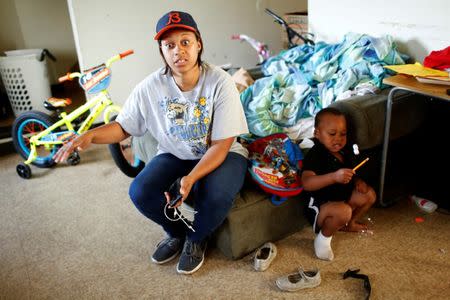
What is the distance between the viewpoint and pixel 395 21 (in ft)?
7.11

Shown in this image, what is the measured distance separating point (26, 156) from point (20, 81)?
0.76 m

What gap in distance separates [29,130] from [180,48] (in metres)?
1.73

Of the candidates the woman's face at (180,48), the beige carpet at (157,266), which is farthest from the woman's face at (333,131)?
the woman's face at (180,48)

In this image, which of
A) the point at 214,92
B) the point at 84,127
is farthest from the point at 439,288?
the point at 84,127

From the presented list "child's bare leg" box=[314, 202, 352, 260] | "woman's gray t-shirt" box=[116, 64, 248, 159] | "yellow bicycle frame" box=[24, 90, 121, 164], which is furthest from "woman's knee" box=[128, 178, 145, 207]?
"yellow bicycle frame" box=[24, 90, 121, 164]

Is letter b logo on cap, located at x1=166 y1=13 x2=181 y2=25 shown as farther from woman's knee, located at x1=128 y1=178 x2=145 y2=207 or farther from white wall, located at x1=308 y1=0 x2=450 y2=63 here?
white wall, located at x1=308 y1=0 x2=450 y2=63

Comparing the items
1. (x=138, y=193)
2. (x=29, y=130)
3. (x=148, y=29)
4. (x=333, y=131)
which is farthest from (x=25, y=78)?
(x=333, y=131)

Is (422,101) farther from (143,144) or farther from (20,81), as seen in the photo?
(20,81)

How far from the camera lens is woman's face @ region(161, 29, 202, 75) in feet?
4.87

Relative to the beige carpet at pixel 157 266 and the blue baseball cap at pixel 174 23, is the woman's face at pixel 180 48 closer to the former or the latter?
the blue baseball cap at pixel 174 23

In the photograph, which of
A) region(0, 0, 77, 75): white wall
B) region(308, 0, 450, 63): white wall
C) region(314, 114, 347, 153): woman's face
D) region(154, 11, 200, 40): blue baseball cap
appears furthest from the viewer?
region(0, 0, 77, 75): white wall

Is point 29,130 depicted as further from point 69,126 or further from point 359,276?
point 359,276

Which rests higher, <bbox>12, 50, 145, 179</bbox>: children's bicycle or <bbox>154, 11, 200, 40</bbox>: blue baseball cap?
<bbox>154, 11, 200, 40</bbox>: blue baseball cap

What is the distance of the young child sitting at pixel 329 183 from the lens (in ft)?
5.38
